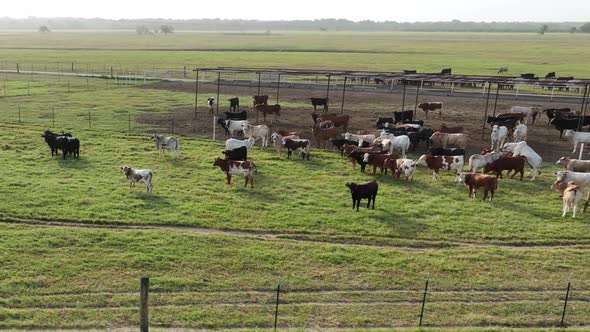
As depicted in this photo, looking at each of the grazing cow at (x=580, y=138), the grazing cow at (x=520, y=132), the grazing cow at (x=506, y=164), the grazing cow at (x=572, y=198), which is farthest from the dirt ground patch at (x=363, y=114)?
the grazing cow at (x=572, y=198)

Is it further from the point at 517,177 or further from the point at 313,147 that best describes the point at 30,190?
the point at 517,177

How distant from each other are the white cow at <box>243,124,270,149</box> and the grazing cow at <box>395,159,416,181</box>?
25.4 ft

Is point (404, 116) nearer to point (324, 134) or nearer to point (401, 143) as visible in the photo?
point (324, 134)

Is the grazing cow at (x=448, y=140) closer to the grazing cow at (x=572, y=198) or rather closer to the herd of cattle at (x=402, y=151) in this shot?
the herd of cattle at (x=402, y=151)

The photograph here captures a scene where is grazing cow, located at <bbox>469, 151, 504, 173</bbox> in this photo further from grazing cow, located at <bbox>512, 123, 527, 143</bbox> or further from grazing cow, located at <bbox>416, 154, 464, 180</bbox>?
grazing cow, located at <bbox>512, 123, 527, 143</bbox>

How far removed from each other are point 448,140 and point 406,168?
6072 mm

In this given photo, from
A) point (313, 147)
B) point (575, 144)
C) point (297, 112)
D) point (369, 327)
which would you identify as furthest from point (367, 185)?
point (297, 112)

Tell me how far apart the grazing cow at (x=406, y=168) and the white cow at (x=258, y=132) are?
7.75 metres

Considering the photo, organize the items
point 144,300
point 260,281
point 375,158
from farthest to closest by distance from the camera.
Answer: point 375,158
point 260,281
point 144,300

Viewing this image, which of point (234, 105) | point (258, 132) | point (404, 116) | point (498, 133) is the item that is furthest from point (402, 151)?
point (234, 105)

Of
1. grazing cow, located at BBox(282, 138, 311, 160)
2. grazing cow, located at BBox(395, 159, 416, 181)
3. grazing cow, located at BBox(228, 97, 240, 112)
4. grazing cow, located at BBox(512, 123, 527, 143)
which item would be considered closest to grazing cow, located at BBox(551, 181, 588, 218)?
grazing cow, located at BBox(395, 159, 416, 181)

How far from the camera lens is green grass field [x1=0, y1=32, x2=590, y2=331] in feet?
34.7

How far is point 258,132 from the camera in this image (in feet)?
84.7

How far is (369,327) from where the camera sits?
10.1 metres
